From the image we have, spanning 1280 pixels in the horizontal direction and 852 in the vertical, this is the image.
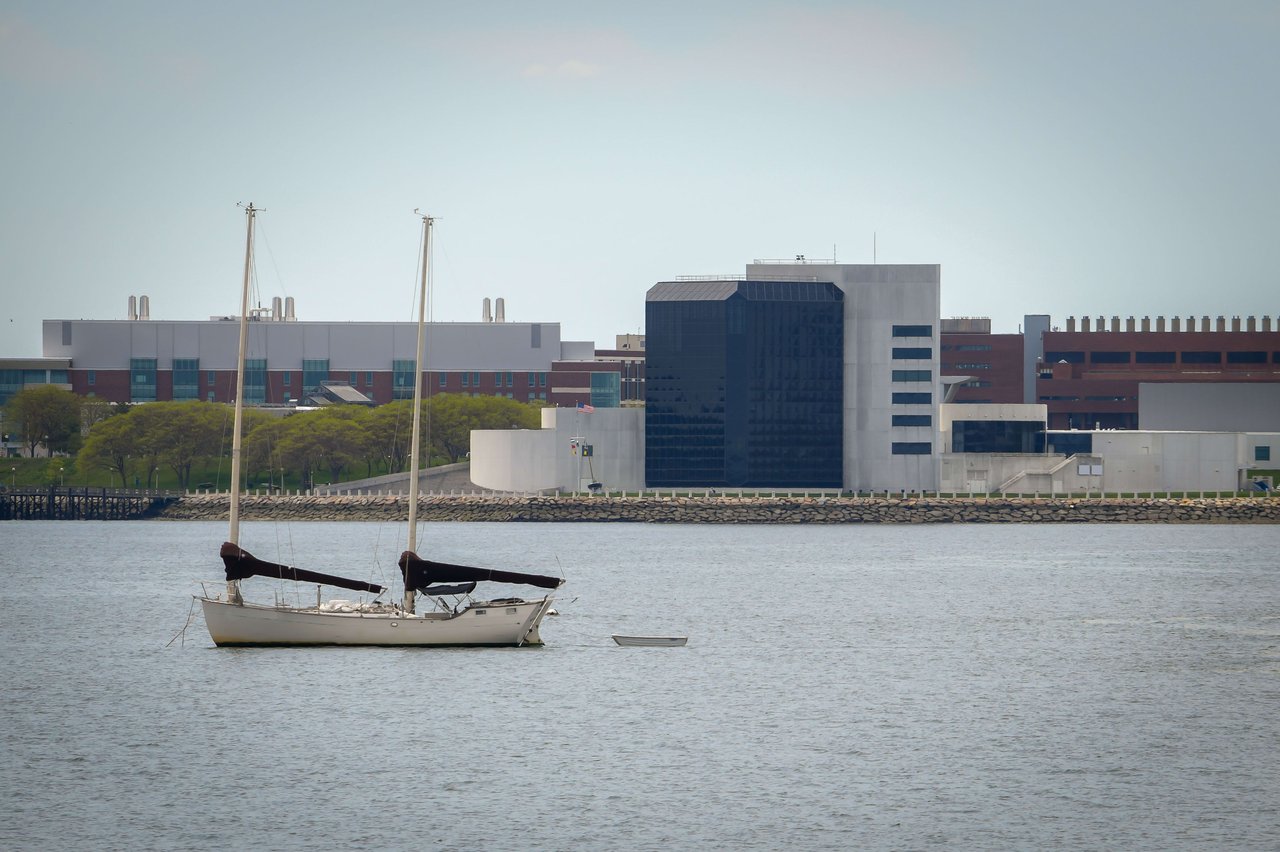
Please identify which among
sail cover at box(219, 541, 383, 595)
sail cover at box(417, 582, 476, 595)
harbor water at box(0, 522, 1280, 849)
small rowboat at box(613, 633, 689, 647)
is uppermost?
sail cover at box(219, 541, 383, 595)

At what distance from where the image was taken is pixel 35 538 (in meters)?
190

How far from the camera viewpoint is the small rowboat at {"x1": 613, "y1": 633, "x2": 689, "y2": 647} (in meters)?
85.6

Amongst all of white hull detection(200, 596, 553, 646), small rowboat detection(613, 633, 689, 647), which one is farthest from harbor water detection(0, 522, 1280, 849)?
white hull detection(200, 596, 553, 646)

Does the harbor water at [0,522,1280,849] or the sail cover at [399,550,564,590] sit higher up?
the sail cover at [399,550,564,590]

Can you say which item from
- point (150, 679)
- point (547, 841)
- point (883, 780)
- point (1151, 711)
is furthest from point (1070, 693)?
point (150, 679)

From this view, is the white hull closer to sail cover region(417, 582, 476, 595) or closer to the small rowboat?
sail cover region(417, 582, 476, 595)

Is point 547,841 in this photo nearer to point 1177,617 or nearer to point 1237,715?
point 1237,715

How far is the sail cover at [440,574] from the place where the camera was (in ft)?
256

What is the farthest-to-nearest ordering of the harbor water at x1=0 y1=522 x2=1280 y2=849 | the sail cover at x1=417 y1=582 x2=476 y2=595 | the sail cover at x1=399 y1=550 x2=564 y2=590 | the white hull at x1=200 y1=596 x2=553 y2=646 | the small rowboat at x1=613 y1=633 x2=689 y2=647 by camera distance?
the small rowboat at x1=613 y1=633 x2=689 y2=647 < the sail cover at x1=399 y1=550 x2=564 y2=590 < the sail cover at x1=417 y1=582 x2=476 y2=595 < the white hull at x1=200 y1=596 x2=553 y2=646 < the harbor water at x1=0 y1=522 x2=1280 y2=849

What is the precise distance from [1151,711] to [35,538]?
→ 472 feet

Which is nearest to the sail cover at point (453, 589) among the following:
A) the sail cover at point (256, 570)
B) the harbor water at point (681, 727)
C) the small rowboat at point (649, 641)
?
the sail cover at point (256, 570)

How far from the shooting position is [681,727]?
64812 mm

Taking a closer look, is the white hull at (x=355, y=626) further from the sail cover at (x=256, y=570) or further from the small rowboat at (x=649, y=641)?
the small rowboat at (x=649, y=641)

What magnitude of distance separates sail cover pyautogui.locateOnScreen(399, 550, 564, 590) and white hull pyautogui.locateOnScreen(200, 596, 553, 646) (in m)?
1.19
